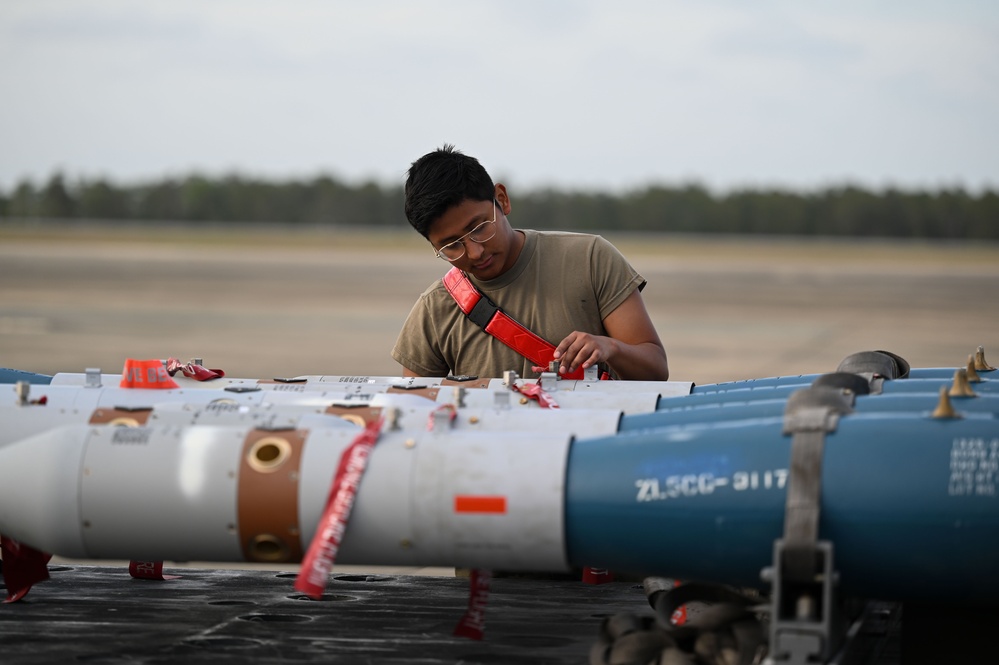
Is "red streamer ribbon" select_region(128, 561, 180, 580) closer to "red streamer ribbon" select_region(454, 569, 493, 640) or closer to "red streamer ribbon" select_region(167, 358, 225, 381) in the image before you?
"red streamer ribbon" select_region(167, 358, 225, 381)

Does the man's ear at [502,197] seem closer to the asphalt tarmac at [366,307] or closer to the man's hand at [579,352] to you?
the man's hand at [579,352]

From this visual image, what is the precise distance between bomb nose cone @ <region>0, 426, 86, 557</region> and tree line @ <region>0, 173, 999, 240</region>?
243ft

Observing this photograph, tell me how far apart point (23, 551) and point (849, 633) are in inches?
117

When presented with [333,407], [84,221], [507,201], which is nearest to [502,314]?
[507,201]

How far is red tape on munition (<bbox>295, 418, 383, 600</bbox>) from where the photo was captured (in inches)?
143

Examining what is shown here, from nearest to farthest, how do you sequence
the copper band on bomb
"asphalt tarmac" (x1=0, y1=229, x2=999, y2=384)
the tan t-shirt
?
the copper band on bomb → the tan t-shirt → "asphalt tarmac" (x1=0, y1=229, x2=999, y2=384)

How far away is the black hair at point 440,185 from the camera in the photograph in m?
5.15

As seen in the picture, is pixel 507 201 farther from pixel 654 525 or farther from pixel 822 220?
pixel 822 220

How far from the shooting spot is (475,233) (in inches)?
207

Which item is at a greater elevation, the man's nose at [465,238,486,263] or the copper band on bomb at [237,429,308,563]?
the man's nose at [465,238,486,263]

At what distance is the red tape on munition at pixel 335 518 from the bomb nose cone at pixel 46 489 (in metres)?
0.76

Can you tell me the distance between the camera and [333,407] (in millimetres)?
4602

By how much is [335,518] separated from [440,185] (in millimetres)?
1857

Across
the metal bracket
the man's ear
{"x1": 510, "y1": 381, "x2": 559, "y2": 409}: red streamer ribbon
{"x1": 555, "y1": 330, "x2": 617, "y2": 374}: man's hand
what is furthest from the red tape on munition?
the man's ear
